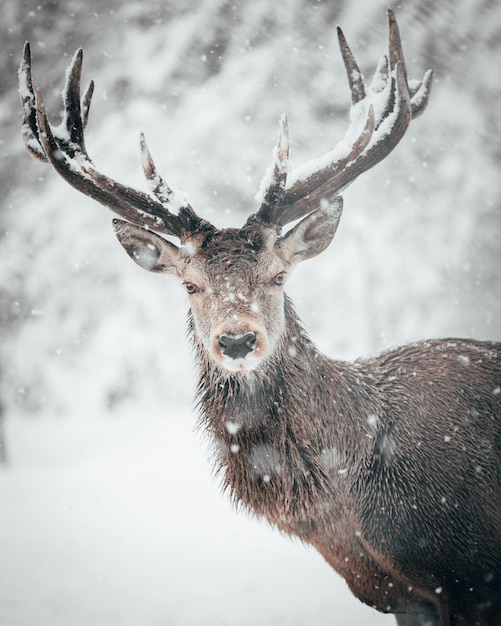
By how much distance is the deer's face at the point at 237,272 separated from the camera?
2.99 meters

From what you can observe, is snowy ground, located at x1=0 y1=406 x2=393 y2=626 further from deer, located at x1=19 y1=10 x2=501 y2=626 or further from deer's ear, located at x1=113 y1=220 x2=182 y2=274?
deer's ear, located at x1=113 y1=220 x2=182 y2=274

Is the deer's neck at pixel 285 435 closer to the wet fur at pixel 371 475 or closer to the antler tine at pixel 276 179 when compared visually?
the wet fur at pixel 371 475

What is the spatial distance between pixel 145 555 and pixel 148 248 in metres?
3.98

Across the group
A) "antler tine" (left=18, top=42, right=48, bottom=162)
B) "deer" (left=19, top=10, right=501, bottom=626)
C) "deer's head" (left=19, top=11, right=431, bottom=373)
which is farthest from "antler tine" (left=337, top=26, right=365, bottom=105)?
"antler tine" (left=18, top=42, right=48, bottom=162)

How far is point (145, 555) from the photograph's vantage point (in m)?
6.14

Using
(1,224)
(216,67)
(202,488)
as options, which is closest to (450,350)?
(202,488)

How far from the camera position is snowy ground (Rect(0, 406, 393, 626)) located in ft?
15.8

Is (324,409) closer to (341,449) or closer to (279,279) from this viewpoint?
(341,449)

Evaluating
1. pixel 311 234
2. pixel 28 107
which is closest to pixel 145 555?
pixel 311 234

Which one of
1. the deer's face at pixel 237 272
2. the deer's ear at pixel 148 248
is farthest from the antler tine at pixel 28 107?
the deer's face at pixel 237 272

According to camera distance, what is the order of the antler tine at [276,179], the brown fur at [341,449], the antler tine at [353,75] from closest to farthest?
1. the brown fur at [341,449]
2. the antler tine at [276,179]
3. the antler tine at [353,75]

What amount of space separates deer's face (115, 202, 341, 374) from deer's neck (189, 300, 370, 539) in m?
0.17

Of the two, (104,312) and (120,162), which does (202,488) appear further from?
(120,162)

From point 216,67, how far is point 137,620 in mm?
12842
